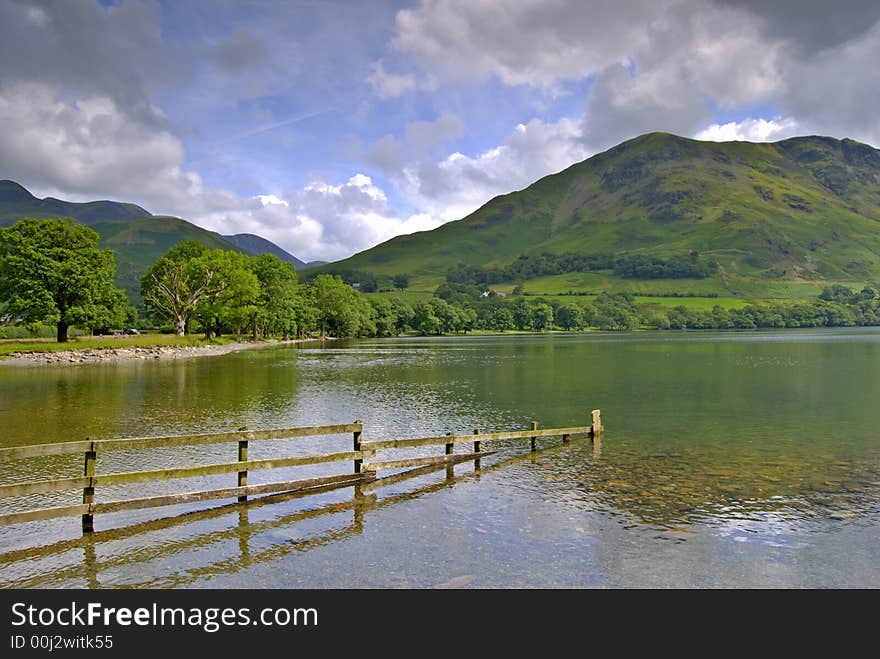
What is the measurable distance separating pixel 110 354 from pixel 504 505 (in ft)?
281

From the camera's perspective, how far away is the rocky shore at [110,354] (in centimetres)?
7925

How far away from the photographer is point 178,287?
120 meters

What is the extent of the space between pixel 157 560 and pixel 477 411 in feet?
90.9

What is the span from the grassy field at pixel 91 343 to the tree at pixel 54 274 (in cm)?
311

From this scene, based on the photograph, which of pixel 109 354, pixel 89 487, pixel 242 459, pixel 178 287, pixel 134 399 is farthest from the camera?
pixel 178 287

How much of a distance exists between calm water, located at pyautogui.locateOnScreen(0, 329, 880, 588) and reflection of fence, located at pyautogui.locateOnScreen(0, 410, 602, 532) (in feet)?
2.08

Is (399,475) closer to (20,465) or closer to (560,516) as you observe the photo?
(560,516)

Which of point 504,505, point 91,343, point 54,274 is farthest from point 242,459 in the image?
point 91,343

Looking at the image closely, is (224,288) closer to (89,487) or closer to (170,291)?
(170,291)

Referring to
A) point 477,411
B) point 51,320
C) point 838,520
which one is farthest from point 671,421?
point 51,320

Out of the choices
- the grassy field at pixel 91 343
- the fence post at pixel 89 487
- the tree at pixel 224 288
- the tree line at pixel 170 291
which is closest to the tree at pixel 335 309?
the tree line at pixel 170 291

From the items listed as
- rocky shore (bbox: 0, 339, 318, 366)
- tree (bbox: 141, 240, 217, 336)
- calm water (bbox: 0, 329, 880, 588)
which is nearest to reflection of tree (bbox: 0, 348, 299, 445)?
calm water (bbox: 0, 329, 880, 588)
